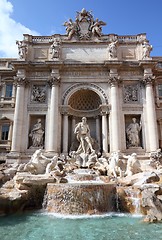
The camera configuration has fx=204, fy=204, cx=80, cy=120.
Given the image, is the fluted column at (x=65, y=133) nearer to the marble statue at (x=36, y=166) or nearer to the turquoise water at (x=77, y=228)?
the marble statue at (x=36, y=166)

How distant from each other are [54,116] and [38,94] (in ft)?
9.27

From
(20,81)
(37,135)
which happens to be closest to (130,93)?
(37,135)

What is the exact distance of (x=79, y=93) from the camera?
1933 cm

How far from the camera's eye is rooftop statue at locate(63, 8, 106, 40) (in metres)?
20.4

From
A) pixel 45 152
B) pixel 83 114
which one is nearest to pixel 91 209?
pixel 45 152

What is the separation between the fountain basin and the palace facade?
273 inches

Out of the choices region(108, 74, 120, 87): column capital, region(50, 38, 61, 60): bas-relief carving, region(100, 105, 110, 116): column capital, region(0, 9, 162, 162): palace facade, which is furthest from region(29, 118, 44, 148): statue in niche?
region(108, 74, 120, 87): column capital

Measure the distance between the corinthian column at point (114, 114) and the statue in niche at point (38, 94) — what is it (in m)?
6.16

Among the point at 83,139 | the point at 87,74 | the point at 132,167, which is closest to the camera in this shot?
the point at 132,167

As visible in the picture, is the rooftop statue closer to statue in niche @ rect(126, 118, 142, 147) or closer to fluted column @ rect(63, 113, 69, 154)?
fluted column @ rect(63, 113, 69, 154)

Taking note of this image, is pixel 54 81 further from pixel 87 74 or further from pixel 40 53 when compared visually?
pixel 40 53

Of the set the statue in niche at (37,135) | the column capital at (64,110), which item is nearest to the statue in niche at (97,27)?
the column capital at (64,110)

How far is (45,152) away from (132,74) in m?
10.7

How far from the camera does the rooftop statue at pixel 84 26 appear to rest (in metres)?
20.4
